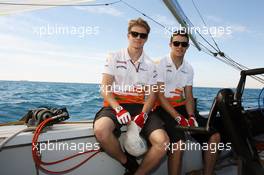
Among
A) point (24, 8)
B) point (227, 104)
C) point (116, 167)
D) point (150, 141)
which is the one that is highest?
point (24, 8)

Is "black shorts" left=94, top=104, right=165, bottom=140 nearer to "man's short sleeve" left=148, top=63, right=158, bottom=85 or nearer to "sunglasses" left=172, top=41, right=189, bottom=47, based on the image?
"man's short sleeve" left=148, top=63, right=158, bottom=85

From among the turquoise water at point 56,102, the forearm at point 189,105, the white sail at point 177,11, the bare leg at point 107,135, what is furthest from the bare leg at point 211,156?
the white sail at point 177,11

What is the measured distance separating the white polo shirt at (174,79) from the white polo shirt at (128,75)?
0.22 m

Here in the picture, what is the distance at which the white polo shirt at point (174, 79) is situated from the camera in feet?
9.89

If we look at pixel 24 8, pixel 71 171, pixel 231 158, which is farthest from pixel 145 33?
pixel 231 158

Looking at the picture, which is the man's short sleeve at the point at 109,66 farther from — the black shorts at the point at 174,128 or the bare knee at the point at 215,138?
the bare knee at the point at 215,138

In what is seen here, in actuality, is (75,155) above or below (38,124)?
below

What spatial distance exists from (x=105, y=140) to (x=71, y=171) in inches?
19.6

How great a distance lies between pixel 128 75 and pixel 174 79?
607 millimetres

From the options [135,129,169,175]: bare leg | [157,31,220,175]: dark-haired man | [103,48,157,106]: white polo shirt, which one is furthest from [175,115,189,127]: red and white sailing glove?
[103,48,157,106]: white polo shirt

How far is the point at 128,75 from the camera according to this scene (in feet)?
8.95

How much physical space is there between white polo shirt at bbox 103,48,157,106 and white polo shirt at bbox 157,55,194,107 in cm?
22

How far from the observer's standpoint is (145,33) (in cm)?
272

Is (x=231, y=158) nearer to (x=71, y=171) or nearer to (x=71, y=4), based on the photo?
(x=71, y=171)
